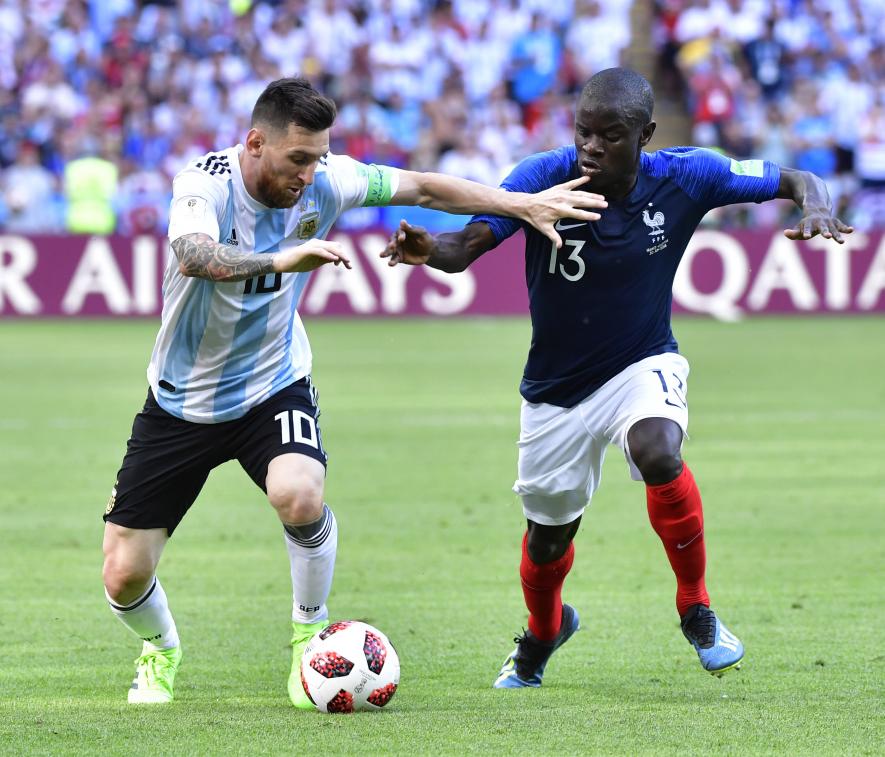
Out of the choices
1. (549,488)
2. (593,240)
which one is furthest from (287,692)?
(593,240)

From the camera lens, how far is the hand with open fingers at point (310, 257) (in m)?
5.10

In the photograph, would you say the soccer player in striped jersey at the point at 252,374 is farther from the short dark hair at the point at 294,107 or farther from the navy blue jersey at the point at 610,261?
the navy blue jersey at the point at 610,261

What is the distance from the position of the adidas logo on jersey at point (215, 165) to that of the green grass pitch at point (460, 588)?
1.86m

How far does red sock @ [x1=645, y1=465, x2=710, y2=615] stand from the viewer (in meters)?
5.87

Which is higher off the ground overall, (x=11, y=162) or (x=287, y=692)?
(x=287, y=692)

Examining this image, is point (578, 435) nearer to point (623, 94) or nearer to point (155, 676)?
point (623, 94)

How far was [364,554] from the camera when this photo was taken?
28.8ft

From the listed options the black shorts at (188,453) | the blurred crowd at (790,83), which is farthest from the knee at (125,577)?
the blurred crowd at (790,83)

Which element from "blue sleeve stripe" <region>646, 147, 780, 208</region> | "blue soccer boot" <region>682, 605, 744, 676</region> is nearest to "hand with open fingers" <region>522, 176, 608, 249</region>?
"blue sleeve stripe" <region>646, 147, 780, 208</region>

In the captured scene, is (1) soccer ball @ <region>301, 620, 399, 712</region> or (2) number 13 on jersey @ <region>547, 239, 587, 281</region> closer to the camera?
(1) soccer ball @ <region>301, 620, 399, 712</region>

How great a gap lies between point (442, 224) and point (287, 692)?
55.6 feet

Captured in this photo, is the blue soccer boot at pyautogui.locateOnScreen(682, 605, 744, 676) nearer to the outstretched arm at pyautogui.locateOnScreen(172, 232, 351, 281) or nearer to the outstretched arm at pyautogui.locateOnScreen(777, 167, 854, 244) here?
the outstretched arm at pyautogui.locateOnScreen(777, 167, 854, 244)

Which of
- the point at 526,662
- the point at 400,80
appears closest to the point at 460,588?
the point at 526,662

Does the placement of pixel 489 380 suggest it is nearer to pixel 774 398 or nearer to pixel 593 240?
pixel 774 398
